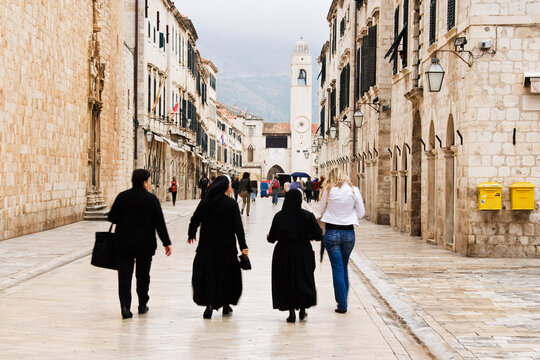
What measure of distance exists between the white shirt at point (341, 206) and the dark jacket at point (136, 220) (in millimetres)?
2035

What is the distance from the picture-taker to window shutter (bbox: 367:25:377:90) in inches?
1214

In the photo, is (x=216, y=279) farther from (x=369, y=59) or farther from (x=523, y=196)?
(x=369, y=59)

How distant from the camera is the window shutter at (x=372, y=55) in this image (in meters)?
30.8

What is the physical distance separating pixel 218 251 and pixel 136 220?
0.99 meters

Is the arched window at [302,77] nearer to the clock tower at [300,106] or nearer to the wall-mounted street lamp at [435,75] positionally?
the clock tower at [300,106]

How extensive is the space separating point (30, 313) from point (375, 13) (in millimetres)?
23856

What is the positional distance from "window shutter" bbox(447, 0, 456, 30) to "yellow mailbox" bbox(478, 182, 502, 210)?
3.85m

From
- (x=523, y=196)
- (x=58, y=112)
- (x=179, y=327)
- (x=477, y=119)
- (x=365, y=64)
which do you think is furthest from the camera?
(x=365, y=64)

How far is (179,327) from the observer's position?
8.73 m

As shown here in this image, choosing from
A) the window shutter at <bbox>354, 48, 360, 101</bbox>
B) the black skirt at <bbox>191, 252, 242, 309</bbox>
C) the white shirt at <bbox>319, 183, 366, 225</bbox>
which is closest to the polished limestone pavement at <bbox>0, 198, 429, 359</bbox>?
the black skirt at <bbox>191, 252, 242, 309</bbox>

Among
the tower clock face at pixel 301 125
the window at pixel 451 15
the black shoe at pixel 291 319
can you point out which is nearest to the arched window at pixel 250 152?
the tower clock face at pixel 301 125

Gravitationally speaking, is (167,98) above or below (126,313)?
above

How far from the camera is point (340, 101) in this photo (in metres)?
45.2

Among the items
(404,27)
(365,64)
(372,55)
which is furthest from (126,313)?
(365,64)
